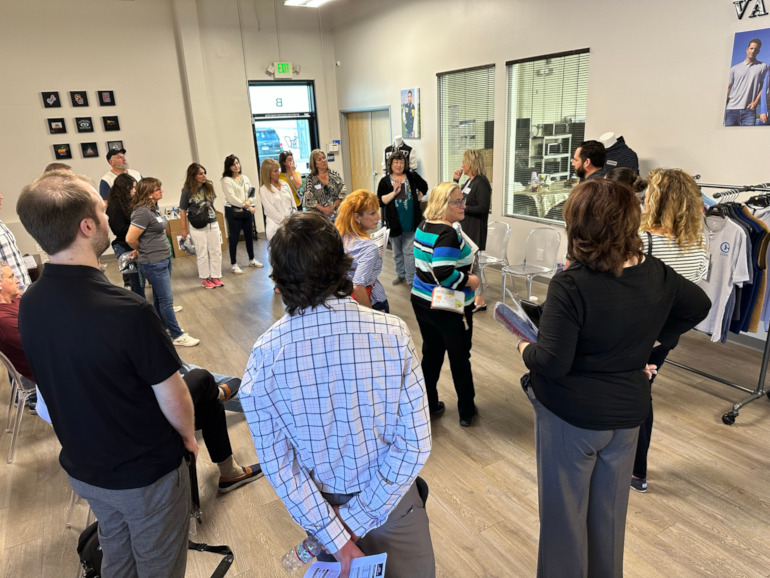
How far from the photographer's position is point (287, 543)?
2.48 m

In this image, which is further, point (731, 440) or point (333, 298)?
point (731, 440)

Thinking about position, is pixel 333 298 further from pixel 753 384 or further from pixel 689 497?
pixel 753 384

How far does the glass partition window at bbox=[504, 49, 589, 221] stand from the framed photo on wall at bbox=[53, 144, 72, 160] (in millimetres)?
6874

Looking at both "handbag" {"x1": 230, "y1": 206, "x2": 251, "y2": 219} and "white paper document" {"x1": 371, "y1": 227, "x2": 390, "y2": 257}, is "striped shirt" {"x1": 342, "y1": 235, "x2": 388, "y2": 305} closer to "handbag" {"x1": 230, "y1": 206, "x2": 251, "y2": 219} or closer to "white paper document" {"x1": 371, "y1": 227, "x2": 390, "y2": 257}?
"white paper document" {"x1": 371, "y1": 227, "x2": 390, "y2": 257}

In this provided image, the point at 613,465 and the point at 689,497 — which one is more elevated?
the point at 613,465

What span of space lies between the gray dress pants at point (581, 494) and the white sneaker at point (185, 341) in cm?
381

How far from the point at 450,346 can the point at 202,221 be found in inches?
168

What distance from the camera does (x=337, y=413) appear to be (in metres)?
1.32

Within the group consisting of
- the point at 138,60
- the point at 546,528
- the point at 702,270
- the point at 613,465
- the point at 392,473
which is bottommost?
the point at 546,528

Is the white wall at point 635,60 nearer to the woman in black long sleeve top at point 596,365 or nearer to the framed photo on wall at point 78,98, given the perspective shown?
the woman in black long sleeve top at point 596,365

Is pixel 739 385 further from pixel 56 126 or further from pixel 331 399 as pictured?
pixel 56 126

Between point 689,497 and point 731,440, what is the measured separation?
0.71 metres

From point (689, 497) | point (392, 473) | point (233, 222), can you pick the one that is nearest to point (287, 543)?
point (392, 473)

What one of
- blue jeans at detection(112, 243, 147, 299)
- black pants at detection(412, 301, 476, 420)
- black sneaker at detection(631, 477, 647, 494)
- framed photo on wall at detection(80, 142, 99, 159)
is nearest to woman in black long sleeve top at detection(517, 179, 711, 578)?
black sneaker at detection(631, 477, 647, 494)
